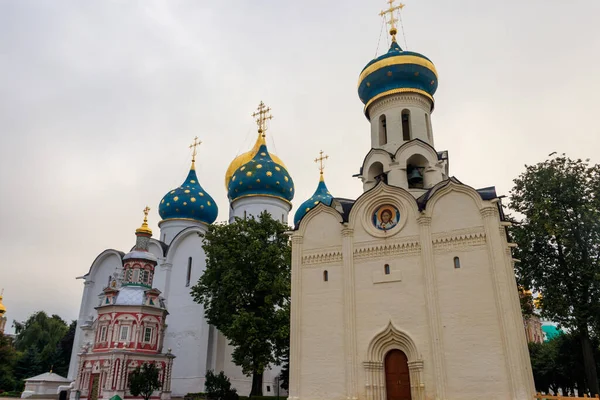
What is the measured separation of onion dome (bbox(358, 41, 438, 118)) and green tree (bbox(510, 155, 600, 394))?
5.15 metres

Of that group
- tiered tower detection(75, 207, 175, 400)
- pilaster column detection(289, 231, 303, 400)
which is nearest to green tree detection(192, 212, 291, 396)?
tiered tower detection(75, 207, 175, 400)

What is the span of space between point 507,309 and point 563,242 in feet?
18.0

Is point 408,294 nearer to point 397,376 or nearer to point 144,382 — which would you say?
point 397,376

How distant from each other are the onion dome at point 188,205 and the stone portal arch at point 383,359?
18.0 meters

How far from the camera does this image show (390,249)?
1359 centimetres

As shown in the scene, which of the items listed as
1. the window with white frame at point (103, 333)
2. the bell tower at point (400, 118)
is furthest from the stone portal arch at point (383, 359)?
the window with white frame at point (103, 333)

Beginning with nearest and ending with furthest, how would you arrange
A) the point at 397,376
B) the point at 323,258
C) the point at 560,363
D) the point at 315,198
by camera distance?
the point at 397,376 < the point at 323,258 < the point at 560,363 < the point at 315,198

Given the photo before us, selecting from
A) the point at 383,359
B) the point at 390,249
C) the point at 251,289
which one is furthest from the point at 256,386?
the point at 390,249

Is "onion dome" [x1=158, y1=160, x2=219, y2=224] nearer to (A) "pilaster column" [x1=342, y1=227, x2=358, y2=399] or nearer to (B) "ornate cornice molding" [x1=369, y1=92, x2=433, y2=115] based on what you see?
(B) "ornate cornice molding" [x1=369, y1=92, x2=433, y2=115]

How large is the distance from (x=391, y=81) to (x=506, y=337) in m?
9.59

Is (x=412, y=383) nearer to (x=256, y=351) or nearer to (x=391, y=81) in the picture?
(x=256, y=351)

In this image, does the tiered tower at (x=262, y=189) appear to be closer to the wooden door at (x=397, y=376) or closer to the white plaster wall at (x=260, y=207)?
the white plaster wall at (x=260, y=207)

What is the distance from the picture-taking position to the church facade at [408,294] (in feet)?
38.2

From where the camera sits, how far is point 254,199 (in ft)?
84.4
